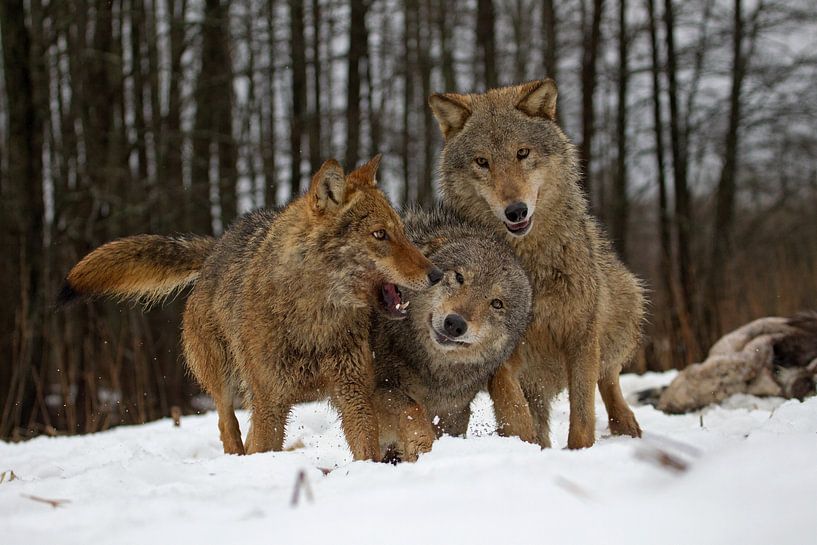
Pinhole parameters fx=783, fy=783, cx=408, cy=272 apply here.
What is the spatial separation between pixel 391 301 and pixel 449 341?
0.41m

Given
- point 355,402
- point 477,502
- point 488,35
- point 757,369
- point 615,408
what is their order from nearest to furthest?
point 477,502, point 355,402, point 615,408, point 757,369, point 488,35

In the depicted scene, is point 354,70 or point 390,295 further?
point 354,70

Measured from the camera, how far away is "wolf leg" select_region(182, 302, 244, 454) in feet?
17.6

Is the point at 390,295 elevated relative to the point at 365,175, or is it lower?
lower

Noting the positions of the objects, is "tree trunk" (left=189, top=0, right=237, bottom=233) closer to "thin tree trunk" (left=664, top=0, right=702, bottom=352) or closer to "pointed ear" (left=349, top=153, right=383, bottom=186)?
"pointed ear" (left=349, top=153, right=383, bottom=186)

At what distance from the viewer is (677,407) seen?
7254mm

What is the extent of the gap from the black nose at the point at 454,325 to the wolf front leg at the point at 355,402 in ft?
1.74

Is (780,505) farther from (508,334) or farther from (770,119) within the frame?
(770,119)

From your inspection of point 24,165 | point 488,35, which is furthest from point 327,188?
point 488,35

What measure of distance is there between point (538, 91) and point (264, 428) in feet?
9.30

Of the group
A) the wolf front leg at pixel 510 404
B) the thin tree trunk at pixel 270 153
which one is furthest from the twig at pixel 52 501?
the thin tree trunk at pixel 270 153

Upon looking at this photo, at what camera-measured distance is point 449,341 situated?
14.8ft

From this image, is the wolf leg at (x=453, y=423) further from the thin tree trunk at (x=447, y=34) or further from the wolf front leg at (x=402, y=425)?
the thin tree trunk at (x=447, y=34)

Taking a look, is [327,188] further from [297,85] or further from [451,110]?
[297,85]
